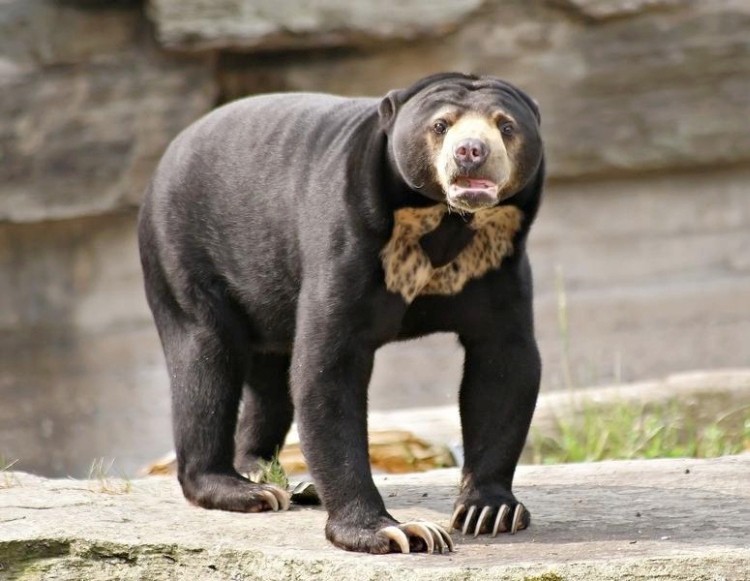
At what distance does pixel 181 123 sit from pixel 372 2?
4.28 ft

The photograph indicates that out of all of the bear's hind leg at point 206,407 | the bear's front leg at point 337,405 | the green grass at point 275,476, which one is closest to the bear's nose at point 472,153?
the bear's front leg at point 337,405

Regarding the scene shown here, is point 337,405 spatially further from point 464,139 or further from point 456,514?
point 464,139

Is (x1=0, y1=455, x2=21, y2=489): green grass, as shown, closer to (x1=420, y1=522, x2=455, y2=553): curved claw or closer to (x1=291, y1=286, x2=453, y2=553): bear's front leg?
(x1=291, y1=286, x2=453, y2=553): bear's front leg

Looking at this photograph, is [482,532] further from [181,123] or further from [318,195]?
[181,123]

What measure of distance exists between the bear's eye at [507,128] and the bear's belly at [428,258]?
0.26 m

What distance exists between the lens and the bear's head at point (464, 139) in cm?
416

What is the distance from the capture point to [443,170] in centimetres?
425

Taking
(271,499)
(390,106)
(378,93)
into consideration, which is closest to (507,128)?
(390,106)

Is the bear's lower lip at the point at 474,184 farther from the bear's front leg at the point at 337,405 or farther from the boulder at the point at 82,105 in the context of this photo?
the boulder at the point at 82,105

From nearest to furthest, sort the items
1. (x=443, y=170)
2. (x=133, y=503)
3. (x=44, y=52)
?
1. (x=443, y=170)
2. (x=133, y=503)
3. (x=44, y=52)

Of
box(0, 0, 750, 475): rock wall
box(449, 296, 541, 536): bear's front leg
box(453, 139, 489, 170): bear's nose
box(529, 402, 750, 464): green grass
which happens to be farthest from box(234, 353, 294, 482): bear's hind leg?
box(0, 0, 750, 475): rock wall

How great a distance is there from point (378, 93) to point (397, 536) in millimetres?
5440

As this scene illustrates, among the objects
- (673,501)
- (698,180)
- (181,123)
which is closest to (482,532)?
(673,501)

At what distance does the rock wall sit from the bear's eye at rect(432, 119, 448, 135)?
4.75 metres
